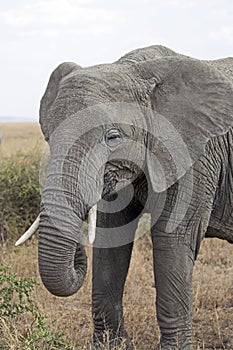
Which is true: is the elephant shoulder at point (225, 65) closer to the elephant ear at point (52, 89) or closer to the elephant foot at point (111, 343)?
the elephant ear at point (52, 89)

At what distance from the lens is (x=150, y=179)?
440 centimetres

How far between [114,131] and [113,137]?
3 centimetres

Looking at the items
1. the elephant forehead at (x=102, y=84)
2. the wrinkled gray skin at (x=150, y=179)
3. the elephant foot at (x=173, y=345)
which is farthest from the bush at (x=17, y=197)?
the elephant forehead at (x=102, y=84)

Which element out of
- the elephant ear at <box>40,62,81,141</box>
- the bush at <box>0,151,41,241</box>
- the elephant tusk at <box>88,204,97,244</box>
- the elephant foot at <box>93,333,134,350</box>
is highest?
the elephant ear at <box>40,62,81,141</box>

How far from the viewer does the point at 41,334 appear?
4.38 metres

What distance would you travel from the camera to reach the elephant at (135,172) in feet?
12.5

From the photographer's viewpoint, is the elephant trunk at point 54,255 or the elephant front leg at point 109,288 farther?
the elephant front leg at point 109,288

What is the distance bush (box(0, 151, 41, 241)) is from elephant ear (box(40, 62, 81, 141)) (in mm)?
3940

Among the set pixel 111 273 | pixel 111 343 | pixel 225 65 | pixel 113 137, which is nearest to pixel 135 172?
pixel 113 137

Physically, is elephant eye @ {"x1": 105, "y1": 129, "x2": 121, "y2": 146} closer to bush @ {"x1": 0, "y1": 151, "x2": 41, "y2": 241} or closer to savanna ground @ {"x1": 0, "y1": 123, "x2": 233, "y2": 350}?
savanna ground @ {"x1": 0, "y1": 123, "x2": 233, "y2": 350}

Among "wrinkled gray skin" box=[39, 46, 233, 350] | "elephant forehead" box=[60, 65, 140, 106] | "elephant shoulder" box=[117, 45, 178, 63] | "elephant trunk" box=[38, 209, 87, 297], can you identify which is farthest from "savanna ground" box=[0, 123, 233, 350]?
"elephant shoulder" box=[117, 45, 178, 63]

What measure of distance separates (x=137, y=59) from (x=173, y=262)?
126cm

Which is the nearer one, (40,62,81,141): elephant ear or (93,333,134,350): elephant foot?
(40,62,81,141): elephant ear

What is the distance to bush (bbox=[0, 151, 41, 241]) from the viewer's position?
28.5 feet
